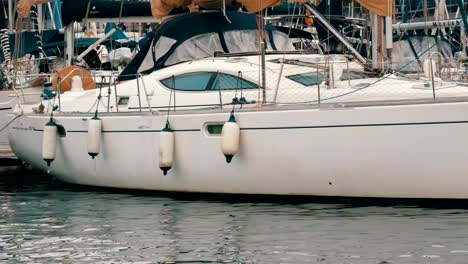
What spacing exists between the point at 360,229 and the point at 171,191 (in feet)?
13.7

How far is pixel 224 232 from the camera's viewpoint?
13.2 m

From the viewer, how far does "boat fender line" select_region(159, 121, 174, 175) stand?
1536 cm

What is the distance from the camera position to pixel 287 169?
48.1 feet

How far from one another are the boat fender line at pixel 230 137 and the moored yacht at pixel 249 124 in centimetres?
1

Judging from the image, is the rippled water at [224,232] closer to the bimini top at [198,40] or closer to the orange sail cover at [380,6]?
the bimini top at [198,40]

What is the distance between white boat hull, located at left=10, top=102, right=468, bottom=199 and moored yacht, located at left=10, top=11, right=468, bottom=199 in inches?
0.6

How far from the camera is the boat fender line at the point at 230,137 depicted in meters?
14.6

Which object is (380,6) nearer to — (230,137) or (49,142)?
(230,137)

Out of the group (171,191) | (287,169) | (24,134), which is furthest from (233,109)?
(24,134)

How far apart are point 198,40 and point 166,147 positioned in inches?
101

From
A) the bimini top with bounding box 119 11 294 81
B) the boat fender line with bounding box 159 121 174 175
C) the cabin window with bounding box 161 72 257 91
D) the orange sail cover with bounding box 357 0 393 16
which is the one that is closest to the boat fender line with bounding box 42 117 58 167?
the bimini top with bounding box 119 11 294 81

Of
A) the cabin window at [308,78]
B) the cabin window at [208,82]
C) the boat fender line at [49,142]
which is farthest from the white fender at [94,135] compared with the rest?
the cabin window at [308,78]

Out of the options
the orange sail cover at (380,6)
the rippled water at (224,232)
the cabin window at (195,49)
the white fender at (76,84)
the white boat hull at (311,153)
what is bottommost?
the rippled water at (224,232)

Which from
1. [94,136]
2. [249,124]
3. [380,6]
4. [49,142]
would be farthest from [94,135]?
[380,6]
